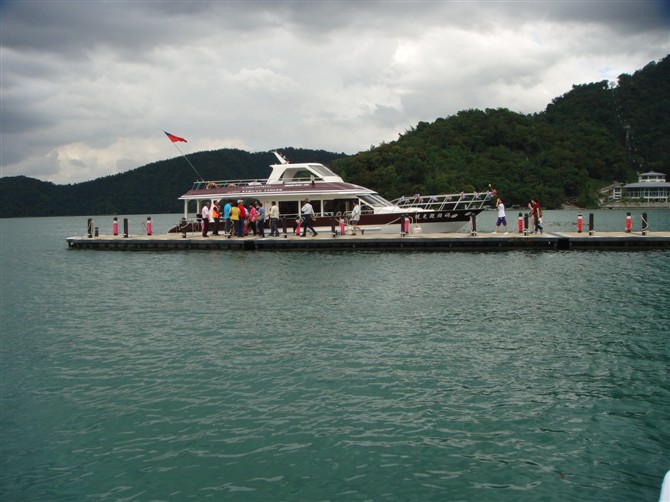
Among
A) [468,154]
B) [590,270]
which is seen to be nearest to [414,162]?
[468,154]

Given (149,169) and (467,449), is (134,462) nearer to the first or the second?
(467,449)

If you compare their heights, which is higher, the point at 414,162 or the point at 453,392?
the point at 414,162

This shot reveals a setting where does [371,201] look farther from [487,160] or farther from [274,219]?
[487,160]

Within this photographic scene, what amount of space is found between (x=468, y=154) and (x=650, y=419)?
424ft

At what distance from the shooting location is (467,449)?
7.88 m

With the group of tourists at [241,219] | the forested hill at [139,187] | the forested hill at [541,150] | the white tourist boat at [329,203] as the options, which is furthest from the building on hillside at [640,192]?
the group of tourists at [241,219]

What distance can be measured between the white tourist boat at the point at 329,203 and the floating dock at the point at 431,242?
1.84m

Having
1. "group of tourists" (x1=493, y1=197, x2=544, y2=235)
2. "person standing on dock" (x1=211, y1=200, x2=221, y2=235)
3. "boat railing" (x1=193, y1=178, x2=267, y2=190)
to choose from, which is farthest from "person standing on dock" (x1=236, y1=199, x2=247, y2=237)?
"group of tourists" (x1=493, y1=197, x2=544, y2=235)

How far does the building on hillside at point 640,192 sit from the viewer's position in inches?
5586

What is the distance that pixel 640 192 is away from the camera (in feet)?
480

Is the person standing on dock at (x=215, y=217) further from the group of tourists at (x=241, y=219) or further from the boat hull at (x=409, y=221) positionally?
the boat hull at (x=409, y=221)

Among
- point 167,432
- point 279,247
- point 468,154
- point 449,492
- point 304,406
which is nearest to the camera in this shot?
point 449,492

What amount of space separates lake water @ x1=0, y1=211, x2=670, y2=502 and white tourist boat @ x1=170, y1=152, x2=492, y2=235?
1481 cm

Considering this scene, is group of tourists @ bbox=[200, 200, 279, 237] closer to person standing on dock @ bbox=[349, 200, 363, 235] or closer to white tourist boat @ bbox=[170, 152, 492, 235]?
white tourist boat @ bbox=[170, 152, 492, 235]
